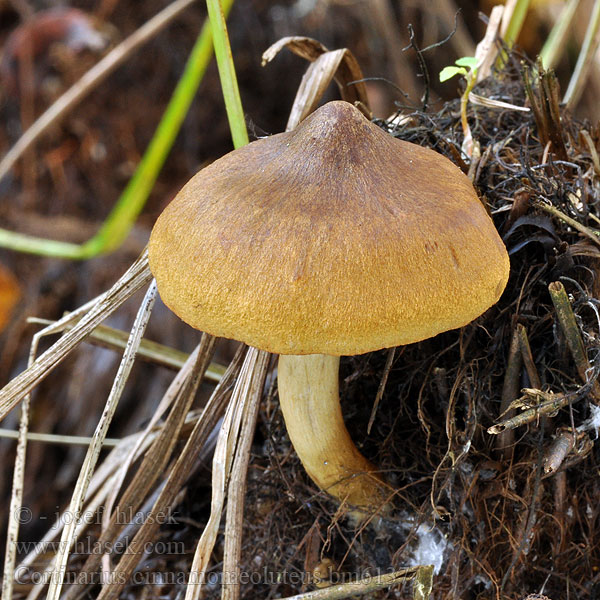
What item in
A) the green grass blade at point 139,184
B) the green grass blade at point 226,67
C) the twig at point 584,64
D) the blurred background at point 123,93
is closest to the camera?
the green grass blade at point 226,67

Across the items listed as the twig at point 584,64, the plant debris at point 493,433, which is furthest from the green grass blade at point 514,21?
the plant debris at point 493,433

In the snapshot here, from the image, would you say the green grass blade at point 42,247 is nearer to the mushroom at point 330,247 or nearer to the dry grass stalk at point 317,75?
the dry grass stalk at point 317,75

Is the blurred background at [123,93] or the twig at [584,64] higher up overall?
the twig at [584,64]

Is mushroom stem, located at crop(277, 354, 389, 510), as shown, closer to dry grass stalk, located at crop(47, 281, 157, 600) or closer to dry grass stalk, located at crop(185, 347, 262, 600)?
dry grass stalk, located at crop(185, 347, 262, 600)

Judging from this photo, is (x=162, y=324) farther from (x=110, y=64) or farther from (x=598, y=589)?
(x=598, y=589)

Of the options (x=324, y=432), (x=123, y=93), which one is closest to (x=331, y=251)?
(x=324, y=432)

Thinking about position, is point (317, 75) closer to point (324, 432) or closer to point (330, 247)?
point (330, 247)

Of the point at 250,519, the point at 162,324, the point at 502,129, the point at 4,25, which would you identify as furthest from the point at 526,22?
the point at 250,519
